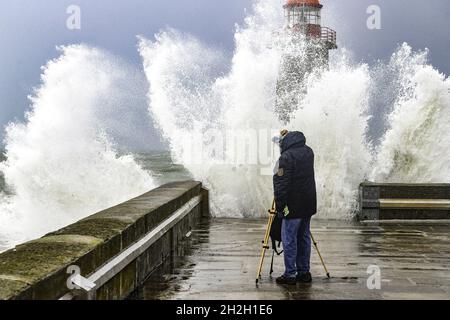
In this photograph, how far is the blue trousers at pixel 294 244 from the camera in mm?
6978

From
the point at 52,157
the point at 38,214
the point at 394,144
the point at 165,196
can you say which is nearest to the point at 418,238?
the point at 165,196

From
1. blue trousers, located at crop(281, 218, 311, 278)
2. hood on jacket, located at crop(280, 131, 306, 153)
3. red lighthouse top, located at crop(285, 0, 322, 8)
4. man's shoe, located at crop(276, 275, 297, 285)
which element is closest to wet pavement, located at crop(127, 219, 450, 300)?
man's shoe, located at crop(276, 275, 297, 285)

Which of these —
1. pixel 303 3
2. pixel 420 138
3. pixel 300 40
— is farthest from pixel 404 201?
pixel 300 40

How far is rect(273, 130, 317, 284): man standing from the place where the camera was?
22.5 feet

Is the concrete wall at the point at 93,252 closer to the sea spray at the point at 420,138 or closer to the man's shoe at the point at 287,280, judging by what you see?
the man's shoe at the point at 287,280

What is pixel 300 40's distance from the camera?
1619 inches

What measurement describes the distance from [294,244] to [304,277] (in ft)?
1.23

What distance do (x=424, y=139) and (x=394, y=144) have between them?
0.68m

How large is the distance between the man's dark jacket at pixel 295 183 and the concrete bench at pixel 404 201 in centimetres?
601

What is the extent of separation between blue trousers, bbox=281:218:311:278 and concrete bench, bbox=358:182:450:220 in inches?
227

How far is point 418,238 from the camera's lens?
10.5 metres

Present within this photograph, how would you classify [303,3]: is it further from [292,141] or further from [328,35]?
[292,141]

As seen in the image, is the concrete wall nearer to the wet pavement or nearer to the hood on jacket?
the wet pavement
